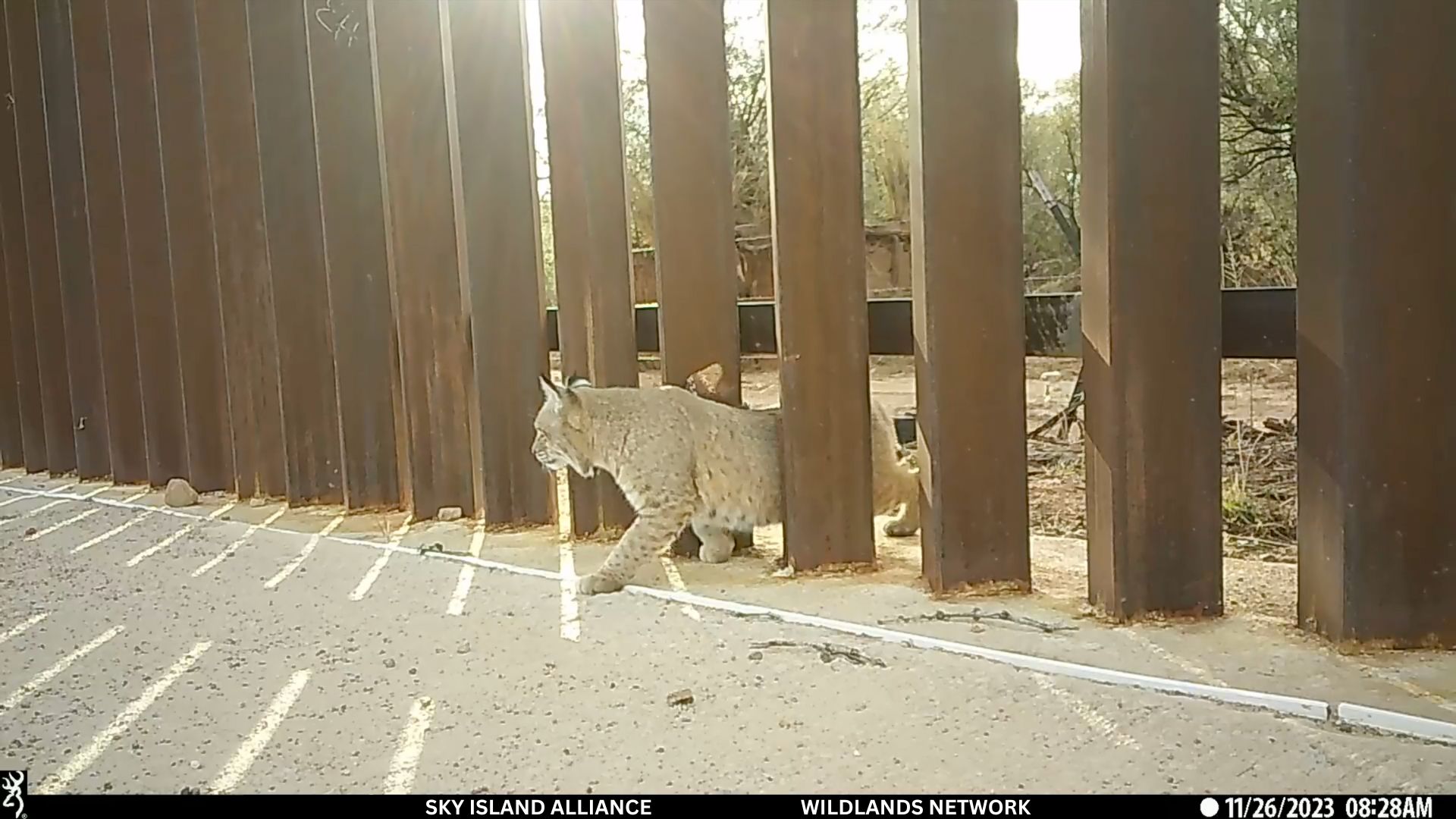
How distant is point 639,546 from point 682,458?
1.29 feet

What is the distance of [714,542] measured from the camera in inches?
192

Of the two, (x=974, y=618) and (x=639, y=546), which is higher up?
(x=639, y=546)

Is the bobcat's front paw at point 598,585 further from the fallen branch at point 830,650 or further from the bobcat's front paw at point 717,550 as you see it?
the fallen branch at point 830,650

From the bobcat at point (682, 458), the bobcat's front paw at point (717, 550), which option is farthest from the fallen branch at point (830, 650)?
the bobcat's front paw at point (717, 550)

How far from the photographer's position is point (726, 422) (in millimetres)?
4742

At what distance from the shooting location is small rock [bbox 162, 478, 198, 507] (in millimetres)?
6688

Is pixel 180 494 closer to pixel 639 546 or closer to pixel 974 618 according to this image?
pixel 639 546

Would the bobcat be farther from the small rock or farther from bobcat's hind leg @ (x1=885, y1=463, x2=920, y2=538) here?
the small rock

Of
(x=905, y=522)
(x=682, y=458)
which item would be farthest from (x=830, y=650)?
(x=905, y=522)

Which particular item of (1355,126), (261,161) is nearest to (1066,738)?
(1355,126)
